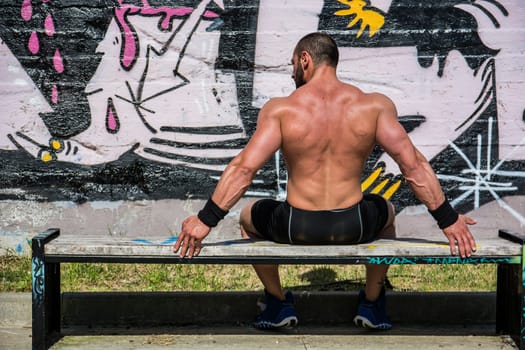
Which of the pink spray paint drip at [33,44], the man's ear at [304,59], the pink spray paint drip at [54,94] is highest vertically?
the pink spray paint drip at [33,44]

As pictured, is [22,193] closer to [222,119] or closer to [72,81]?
[72,81]

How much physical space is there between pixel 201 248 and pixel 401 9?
3689 mm

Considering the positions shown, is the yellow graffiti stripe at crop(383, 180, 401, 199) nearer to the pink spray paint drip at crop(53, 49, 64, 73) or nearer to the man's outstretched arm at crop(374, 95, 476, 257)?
the man's outstretched arm at crop(374, 95, 476, 257)

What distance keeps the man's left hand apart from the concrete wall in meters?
2.85

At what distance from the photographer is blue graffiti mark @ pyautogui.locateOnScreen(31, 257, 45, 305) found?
4340 mm

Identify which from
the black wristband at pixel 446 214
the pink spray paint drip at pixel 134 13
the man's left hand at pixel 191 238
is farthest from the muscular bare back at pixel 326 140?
the pink spray paint drip at pixel 134 13

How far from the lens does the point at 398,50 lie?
279 inches

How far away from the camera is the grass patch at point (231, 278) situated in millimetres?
5902

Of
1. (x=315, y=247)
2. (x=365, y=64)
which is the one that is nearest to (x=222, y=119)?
(x=365, y=64)

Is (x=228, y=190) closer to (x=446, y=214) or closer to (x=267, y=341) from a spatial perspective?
(x=267, y=341)

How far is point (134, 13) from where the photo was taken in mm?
7055

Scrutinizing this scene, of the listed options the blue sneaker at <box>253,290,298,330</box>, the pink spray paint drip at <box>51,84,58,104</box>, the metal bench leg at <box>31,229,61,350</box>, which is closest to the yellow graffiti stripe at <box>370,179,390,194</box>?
the blue sneaker at <box>253,290,298,330</box>

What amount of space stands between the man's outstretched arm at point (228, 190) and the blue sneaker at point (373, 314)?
124 cm

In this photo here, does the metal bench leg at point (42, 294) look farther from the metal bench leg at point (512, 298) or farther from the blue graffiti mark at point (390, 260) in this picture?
the metal bench leg at point (512, 298)
